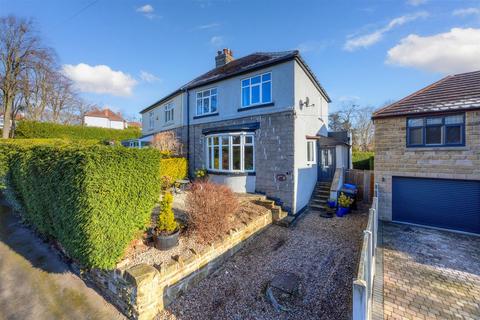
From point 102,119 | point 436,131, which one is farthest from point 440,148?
point 102,119

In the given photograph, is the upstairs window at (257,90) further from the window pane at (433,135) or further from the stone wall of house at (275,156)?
the window pane at (433,135)

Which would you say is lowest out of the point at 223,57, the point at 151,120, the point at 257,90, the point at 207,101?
the point at 257,90

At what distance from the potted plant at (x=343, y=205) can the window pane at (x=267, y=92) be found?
627 cm

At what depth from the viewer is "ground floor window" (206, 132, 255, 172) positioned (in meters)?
10.8

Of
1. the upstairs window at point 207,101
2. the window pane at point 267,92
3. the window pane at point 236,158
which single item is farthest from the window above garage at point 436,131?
the upstairs window at point 207,101

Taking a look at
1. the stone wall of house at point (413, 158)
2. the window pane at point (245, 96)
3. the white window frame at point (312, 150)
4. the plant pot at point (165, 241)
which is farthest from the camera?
the white window frame at point (312, 150)

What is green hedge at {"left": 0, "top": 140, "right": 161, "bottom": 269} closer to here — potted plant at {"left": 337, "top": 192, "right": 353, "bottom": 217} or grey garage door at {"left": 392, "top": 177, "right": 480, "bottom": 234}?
potted plant at {"left": 337, "top": 192, "right": 353, "bottom": 217}

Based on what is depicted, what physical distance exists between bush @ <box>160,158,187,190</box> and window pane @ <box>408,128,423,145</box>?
12.2m

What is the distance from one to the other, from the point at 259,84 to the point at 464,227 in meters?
11.0

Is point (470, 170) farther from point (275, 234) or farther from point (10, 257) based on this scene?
Result: point (10, 257)

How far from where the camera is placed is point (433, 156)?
875 centimetres

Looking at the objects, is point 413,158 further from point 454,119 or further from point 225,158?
point 225,158

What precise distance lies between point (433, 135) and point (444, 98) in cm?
184

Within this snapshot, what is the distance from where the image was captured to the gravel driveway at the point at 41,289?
4.36m
